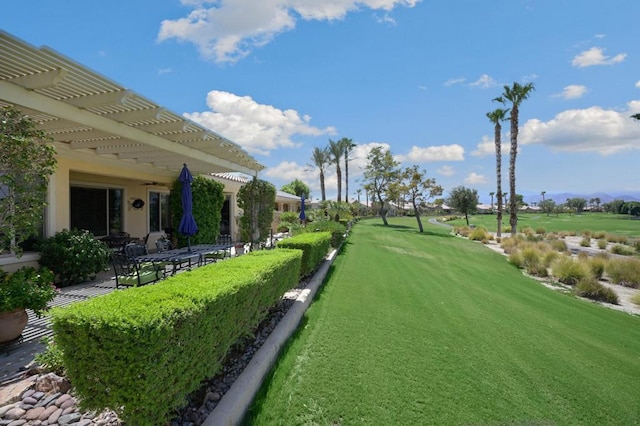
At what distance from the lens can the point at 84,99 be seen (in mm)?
5746

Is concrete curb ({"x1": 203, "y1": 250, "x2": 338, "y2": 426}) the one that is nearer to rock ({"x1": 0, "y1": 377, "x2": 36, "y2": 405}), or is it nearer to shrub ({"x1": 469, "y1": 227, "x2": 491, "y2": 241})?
rock ({"x1": 0, "y1": 377, "x2": 36, "y2": 405})

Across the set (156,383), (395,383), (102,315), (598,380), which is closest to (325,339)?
(395,383)

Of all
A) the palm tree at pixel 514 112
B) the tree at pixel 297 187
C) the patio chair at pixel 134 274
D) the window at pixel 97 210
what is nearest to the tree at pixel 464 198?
the palm tree at pixel 514 112

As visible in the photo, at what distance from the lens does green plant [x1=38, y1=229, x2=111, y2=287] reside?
24.0 feet

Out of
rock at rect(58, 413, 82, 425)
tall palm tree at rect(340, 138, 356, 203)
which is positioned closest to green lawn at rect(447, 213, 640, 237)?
tall palm tree at rect(340, 138, 356, 203)

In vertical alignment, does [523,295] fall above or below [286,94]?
below

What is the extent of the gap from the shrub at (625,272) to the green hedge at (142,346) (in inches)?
619

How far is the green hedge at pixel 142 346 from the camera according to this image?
216 centimetres

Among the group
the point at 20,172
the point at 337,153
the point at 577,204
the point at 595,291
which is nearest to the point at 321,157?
the point at 337,153

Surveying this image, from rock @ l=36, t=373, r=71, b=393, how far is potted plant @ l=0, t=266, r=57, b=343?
1.51 meters

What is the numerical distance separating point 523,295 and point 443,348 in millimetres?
6352

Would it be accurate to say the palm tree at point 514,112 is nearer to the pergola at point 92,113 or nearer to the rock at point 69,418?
the pergola at point 92,113

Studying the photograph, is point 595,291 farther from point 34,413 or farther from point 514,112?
point 514,112

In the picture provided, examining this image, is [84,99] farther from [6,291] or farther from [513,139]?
[513,139]
